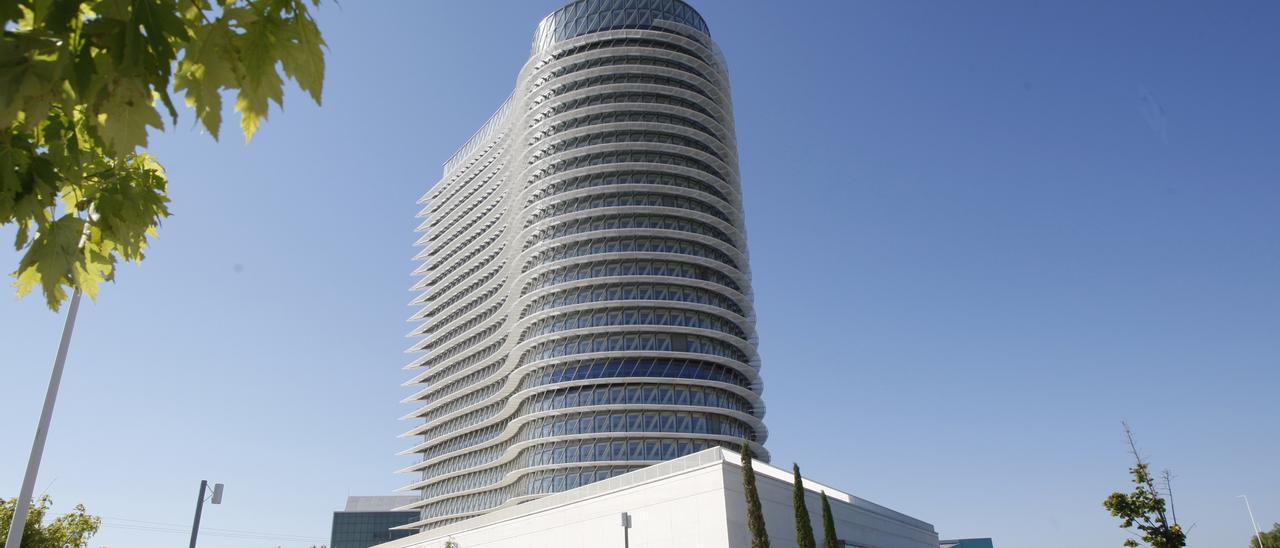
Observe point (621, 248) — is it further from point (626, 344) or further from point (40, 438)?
point (40, 438)

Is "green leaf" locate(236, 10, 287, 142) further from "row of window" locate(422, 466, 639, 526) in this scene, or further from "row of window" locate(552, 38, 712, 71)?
"row of window" locate(552, 38, 712, 71)

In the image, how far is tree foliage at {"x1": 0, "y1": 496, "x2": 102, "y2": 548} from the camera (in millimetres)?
33847

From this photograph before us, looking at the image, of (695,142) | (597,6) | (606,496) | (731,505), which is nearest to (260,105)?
(731,505)

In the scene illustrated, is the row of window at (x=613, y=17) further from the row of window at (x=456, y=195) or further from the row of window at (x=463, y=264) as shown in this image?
the row of window at (x=463, y=264)

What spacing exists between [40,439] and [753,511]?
29110 mm

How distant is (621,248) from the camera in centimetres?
8300

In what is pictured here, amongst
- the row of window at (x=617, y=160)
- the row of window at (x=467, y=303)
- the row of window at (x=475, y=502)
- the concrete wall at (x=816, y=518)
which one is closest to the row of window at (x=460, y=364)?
the row of window at (x=467, y=303)

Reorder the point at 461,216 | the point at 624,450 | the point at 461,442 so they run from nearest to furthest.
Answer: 1. the point at 624,450
2. the point at 461,442
3. the point at 461,216

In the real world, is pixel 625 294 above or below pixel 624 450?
above

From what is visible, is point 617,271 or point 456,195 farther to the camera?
point 456,195

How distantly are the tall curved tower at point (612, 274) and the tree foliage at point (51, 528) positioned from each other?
41.4 meters

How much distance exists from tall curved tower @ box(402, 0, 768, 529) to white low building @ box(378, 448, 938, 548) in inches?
948

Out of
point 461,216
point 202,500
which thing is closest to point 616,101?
point 461,216

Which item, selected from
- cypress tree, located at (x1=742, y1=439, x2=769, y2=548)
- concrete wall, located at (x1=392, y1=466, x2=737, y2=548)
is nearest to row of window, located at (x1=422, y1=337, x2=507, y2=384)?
concrete wall, located at (x1=392, y1=466, x2=737, y2=548)
